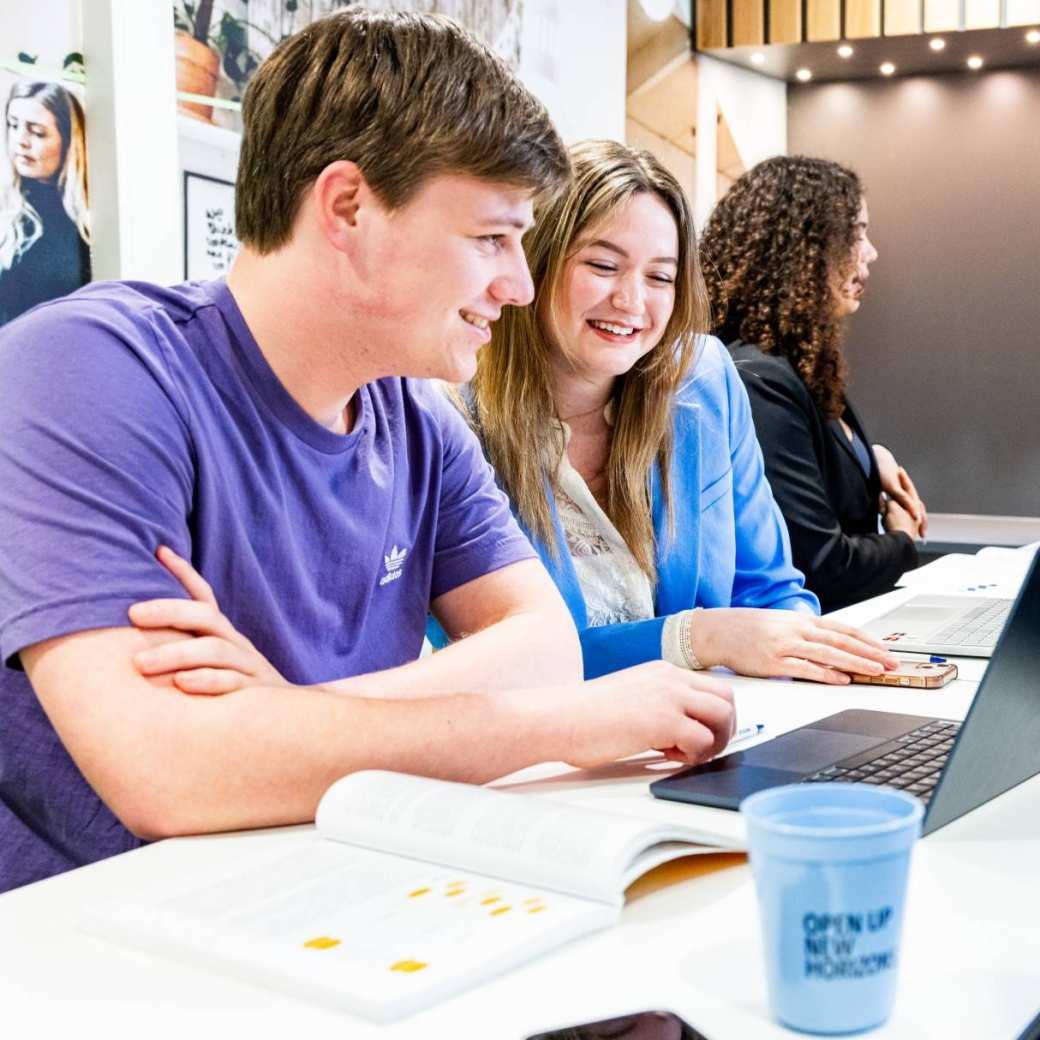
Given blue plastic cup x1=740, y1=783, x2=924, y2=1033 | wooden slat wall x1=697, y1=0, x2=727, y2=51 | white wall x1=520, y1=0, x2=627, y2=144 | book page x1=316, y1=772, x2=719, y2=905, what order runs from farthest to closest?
1. wooden slat wall x1=697, y1=0, x2=727, y2=51
2. white wall x1=520, y1=0, x2=627, y2=144
3. book page x1=316, y1=772, x2=719, y2=905
4. blue plastic cup x1=740, y1=783, x2=924, y2=1033

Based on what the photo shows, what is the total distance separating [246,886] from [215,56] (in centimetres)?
280

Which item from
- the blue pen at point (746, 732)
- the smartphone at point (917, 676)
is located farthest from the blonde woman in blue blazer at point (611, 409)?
the blue pen at point (746, 732)

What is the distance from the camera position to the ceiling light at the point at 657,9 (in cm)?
542

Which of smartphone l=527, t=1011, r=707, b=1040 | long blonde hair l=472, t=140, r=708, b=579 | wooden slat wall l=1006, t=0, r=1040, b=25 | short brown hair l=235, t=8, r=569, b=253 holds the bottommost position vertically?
smartphone l=527, t=1011, r=707, b=1040

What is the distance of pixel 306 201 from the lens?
4.76ft

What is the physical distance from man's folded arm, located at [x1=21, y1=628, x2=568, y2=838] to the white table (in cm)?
3

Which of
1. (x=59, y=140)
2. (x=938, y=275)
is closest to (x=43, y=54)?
(x=59, y=140)

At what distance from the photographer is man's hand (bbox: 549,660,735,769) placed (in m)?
1.25

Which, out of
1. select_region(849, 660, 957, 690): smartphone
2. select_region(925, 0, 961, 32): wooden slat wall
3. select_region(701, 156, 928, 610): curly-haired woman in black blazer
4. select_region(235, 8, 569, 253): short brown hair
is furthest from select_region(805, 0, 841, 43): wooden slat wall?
select_region(235, 8, 569, 253): short brown hair

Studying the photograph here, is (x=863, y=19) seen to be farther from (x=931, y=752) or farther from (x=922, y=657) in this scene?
(x=931, y=752)

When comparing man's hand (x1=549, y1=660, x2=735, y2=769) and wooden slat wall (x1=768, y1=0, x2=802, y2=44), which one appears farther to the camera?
wooden slat wall (x1=768, y1=0, x2=802, y2=44)

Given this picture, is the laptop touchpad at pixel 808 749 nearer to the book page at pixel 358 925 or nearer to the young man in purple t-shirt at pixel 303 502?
the young man in purple t-shirt at pixel 303 502

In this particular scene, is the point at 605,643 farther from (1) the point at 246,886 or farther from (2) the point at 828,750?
(1) the point at 246,886

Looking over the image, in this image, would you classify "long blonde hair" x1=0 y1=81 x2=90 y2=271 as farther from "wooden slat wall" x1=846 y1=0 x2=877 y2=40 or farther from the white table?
"wooden slat wall" x1=846 y1=0 x2=877 y2=40
